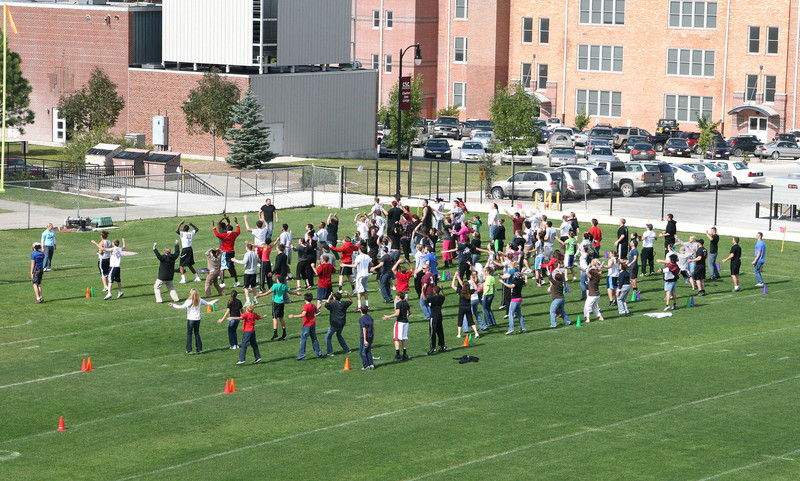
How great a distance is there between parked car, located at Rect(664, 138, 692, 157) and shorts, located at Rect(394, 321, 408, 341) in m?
53.8

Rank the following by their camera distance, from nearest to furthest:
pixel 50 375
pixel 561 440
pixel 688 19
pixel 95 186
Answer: pixel 561 440, pixel 50 375, pixel 95 186, pixel 688 19

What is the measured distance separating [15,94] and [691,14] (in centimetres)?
4675

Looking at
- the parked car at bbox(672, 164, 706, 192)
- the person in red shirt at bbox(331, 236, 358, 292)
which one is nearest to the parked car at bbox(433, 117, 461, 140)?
the parked car at bbox(672, 164, 706, 192)

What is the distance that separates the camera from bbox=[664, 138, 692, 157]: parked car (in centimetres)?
7456


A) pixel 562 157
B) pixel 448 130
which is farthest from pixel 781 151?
pixel 448 130

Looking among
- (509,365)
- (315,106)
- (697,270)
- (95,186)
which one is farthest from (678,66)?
(509,365)

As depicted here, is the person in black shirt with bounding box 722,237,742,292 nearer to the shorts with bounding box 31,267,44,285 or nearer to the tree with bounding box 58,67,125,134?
the shorts with bounding box 31,267,44,285

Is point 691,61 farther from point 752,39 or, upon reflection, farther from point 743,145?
point 743,145

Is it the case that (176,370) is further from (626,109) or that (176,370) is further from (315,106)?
(626,109)

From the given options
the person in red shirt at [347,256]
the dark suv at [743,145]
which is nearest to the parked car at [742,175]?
the dark suv at [743,145]

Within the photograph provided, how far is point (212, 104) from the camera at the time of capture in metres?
64.1

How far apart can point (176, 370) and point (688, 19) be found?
69.3 metres

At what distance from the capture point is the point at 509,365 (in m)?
23.9

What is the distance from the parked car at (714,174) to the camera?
186 ft
